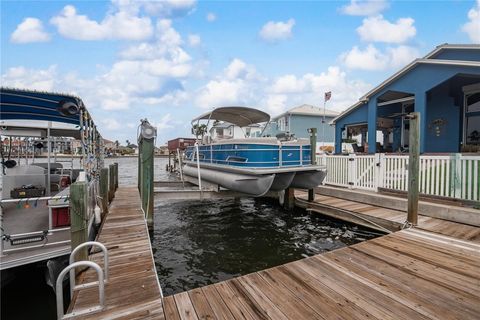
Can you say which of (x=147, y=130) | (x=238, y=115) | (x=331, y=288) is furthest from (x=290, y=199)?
(x=331, y=288)

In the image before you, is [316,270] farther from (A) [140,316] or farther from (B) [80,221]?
(B) [80,221]

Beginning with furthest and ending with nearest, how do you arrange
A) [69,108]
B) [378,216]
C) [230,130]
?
1. [230,130]
2. [378,216]
3. [69,108]

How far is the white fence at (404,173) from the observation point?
243 inches

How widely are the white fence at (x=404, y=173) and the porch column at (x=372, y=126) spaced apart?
165 inches

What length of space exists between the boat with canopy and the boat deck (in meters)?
3.01

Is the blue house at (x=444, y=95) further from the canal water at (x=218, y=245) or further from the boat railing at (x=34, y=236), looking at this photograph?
the boat railing at (x=34, y=236)

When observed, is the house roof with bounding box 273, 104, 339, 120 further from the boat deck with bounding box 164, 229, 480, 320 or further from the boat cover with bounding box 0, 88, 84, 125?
the boat deck with bounding box 164, 229, 480, 320

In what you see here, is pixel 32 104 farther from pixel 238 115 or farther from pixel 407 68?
pixel 407 68

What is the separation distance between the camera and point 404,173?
302 inches

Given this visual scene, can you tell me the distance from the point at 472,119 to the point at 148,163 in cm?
A: 1276

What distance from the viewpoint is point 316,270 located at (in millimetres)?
3605

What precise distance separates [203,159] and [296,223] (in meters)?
4.19

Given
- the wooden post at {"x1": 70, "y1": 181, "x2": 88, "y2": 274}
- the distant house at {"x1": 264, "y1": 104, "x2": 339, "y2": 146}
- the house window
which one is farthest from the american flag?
the wooden post at {"x1": 70, "y1": 181, "x2": 88, "y2": 274}

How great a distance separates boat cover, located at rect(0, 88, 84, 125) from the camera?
4.64 meters
